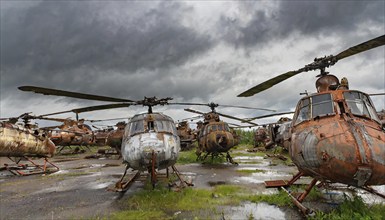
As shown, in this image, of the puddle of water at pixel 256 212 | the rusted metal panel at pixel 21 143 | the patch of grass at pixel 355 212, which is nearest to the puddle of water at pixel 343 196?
the patch of grass at pixel 355 212

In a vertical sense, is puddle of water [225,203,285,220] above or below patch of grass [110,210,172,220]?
below

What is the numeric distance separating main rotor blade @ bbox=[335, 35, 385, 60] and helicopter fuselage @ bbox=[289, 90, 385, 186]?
105cm

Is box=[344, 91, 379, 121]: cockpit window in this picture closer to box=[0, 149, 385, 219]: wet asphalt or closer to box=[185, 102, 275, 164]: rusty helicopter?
box=[0, 149, 385, 219]: wet asphalt

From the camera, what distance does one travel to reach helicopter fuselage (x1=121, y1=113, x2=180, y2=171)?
855cm

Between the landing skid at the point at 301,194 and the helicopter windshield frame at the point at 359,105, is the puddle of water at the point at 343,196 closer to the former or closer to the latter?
the landing skid at the point at 301,194

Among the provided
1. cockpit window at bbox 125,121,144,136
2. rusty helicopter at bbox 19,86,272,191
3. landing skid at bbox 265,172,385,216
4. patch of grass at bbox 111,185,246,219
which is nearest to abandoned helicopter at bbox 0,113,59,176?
rusty helicopter at bbox 19,86,272,191

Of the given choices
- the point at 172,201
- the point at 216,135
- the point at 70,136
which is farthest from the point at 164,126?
the point at 70,136

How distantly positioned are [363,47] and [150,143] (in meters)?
6.56

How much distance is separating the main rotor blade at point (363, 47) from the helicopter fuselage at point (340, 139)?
1.05 meters

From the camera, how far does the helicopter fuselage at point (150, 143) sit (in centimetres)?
855

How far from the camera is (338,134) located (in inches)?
217

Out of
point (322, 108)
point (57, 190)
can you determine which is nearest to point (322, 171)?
point (322, 108)

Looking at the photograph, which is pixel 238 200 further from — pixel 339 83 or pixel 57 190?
pixel 57 190

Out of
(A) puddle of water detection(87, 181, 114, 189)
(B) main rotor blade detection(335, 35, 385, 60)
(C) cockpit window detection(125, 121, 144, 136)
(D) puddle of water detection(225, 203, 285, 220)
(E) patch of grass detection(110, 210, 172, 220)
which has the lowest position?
(D) puddle of water detection(225, 203, 285, 220)
